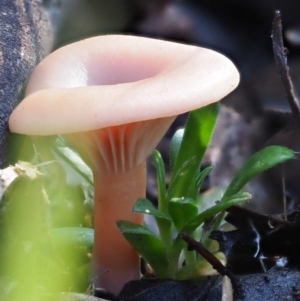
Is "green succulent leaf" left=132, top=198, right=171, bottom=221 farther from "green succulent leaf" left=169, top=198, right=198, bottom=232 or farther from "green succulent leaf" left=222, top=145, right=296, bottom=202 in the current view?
"green succulent leaf" left=222, top=145, right=296, bottom=202

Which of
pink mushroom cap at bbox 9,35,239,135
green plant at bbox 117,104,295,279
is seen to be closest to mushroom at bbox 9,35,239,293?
pink mushroom cap at bbox 9,35,239,135

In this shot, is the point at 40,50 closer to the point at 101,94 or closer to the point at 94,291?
the point at 101,94

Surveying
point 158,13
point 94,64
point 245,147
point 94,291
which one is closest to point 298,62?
point 245,147

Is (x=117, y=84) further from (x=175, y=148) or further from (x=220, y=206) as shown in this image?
(x=175, y=148)

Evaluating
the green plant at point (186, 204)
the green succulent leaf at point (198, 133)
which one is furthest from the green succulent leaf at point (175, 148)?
the green succulent leaf at point (198, 133)

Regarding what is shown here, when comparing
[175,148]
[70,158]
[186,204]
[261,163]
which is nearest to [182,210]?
[186,204]

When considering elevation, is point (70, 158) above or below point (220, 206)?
above
